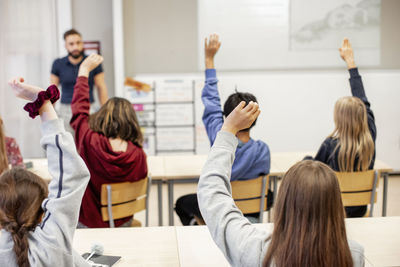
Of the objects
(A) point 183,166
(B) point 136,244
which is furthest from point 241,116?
(A) point 183,166

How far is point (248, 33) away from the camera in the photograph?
568cm

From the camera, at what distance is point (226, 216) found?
1457mm

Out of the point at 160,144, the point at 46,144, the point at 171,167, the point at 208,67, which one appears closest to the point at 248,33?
the point at 160,144

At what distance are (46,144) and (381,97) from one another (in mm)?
4911

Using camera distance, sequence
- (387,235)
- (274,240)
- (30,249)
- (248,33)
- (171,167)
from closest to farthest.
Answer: (274,240) < (30,249) < (387,235) < (171,167) < (248,33)

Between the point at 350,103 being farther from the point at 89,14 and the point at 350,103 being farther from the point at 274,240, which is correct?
the point at 89,14

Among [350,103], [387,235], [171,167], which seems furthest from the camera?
[171,167]

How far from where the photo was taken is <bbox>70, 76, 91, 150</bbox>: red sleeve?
3.01m

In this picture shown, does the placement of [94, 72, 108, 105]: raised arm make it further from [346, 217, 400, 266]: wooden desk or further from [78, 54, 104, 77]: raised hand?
[346, 217, 400, 266]: wooden desk

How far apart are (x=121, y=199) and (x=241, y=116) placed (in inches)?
63.8

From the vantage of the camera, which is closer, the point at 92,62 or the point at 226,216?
the point at 226,216

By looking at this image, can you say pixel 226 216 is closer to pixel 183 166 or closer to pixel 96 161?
pixel 96 161

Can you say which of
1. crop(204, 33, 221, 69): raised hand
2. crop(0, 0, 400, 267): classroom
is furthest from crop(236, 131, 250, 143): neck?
crop(204, 33, 221, 69): raised hand

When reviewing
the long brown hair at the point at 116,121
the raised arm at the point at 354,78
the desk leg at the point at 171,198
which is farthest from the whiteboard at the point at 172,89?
the long brown hair at the point at 116,121
